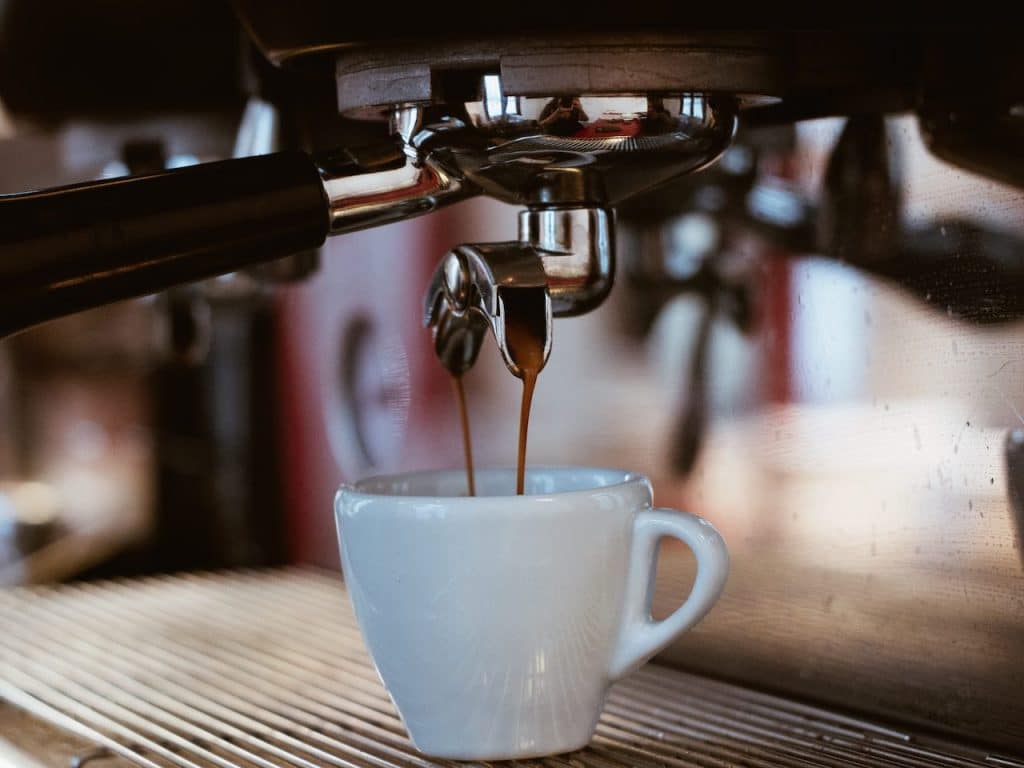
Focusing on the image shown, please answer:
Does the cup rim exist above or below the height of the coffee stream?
below

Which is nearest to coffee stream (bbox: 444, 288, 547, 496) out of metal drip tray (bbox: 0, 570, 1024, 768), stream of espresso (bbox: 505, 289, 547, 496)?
stream of espresso (bbox: 505, 289, 547, 496)

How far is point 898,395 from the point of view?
512 mm

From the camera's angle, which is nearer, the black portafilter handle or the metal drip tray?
the black portafilter handle

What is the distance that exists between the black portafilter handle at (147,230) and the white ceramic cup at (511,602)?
0.31ft

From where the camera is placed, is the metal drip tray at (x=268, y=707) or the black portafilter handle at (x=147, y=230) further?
the metal drip tray at (x=268, y=707)

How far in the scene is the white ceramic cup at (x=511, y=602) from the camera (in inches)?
16.5

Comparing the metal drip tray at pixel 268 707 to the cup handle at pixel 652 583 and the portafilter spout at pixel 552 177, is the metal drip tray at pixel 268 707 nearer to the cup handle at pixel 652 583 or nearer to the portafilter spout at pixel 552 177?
the cup handle at pixel 652 583

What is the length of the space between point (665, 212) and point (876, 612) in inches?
8.1

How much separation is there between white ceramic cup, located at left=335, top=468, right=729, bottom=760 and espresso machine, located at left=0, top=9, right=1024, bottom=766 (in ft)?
0.09

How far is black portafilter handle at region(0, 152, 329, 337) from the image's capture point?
0.36 metres

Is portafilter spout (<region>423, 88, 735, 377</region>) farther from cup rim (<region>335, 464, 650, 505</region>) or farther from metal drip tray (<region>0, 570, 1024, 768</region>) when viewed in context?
metal drip tray (<region>0, 570, 1024, 768</region>)

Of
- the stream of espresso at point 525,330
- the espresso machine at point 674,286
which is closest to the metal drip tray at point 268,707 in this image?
the espresso machine at point 674,286

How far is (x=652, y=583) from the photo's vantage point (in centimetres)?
45

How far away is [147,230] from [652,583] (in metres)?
0.20
